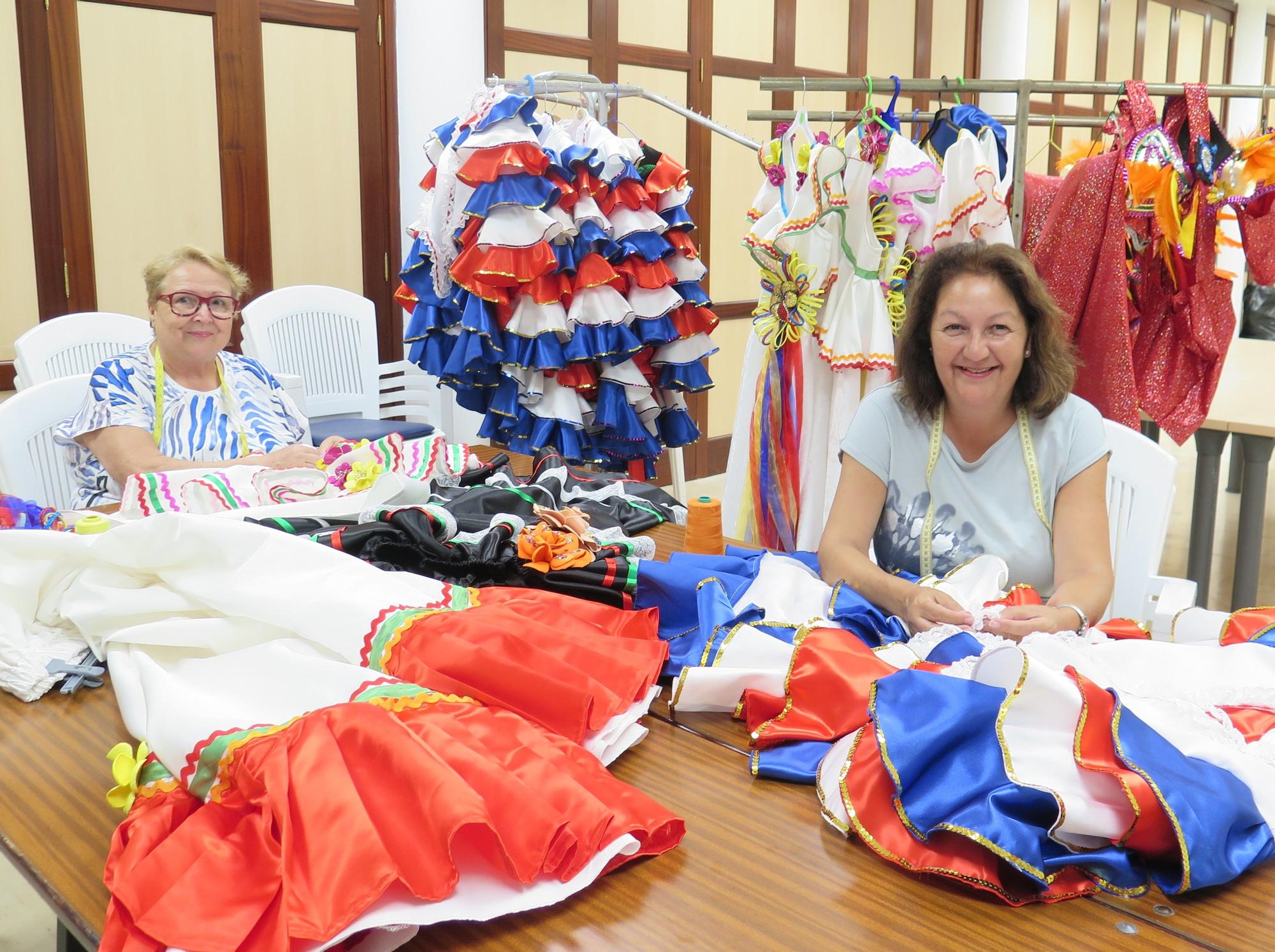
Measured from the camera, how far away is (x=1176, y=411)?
9.41ft

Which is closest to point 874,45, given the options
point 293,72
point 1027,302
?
point 293,72

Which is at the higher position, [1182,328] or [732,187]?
[732,187]

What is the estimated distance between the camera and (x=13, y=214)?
3658 millimetres

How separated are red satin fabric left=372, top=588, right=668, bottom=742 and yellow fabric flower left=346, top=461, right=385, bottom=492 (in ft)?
2.23

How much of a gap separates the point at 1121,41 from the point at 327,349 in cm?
738

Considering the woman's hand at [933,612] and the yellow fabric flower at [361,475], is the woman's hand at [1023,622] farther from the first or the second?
the yellow fabric flower at [361,475]

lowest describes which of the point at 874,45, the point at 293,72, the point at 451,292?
the point at 451,292

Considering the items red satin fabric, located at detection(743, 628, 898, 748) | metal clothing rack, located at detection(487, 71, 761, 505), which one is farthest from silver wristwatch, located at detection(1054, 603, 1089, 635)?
metal clothing rack, located at detection(487, 71, 761, 505)

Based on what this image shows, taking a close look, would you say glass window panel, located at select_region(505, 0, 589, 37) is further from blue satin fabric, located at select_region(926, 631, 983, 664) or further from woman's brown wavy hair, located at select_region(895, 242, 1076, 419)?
blue satin fabric, located at select_region(926, 631, 983, 664)

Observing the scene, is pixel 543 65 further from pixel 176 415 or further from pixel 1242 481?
pixel 1242 481

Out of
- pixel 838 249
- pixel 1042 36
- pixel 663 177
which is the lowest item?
pixel 838 249

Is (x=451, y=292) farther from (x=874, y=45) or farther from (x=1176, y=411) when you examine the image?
(x=874, y=45)

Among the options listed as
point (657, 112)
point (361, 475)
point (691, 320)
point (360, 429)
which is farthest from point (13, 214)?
point (657, 112)

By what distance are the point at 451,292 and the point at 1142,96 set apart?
1.99m
